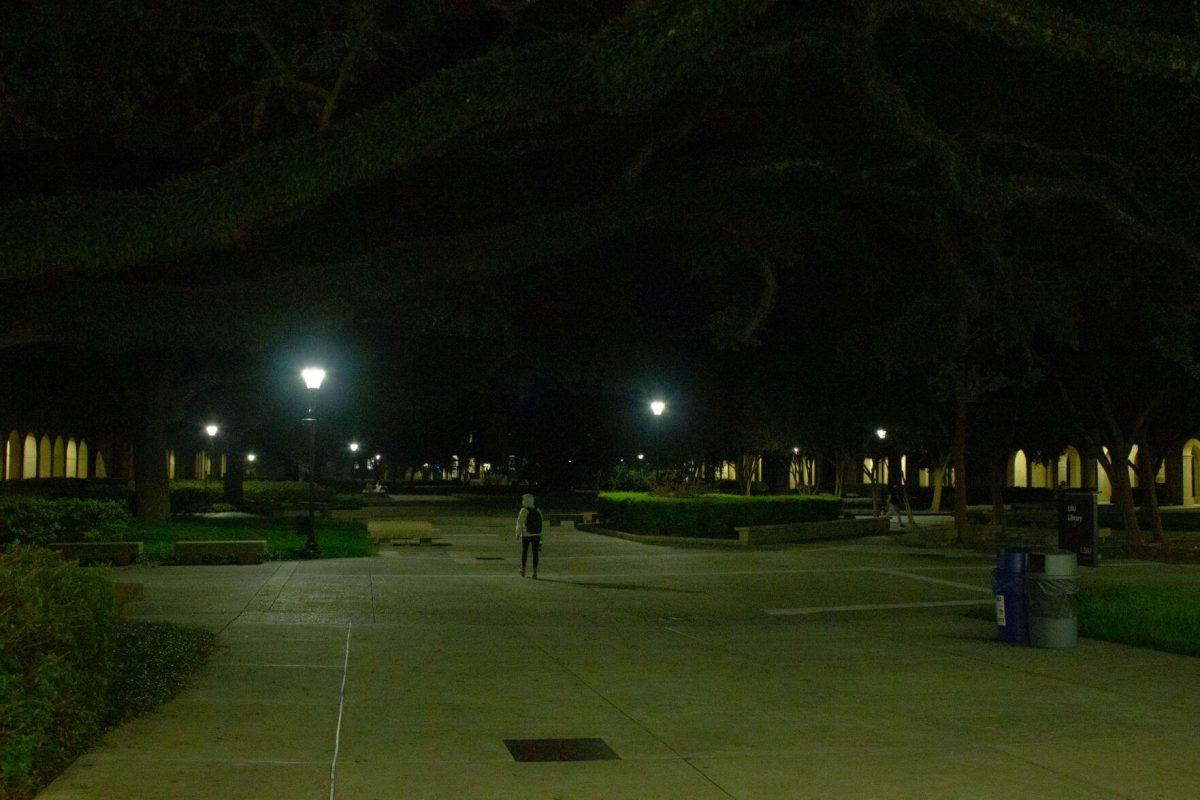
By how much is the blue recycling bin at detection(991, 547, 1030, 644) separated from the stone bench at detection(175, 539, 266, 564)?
1419 centimetres

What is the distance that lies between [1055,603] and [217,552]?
1510 cm

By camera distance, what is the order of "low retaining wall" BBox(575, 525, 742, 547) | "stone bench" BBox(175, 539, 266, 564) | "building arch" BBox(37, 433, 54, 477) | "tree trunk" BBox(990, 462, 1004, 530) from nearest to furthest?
"stone bench" BBox(175, 539, 266, 564), "low retaining wall" BBox(575, 525, 742, 547), "tree trunk" BBox(990, 462, 1004, 530), "building arch" BBox(37, 433, 54, 477)

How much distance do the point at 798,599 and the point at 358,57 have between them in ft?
32.2

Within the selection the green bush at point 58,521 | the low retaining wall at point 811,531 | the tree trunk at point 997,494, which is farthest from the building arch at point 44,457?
the tree trunk at point 997,494

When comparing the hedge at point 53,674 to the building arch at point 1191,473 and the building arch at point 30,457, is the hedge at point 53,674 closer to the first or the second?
the building arch at point 30,457

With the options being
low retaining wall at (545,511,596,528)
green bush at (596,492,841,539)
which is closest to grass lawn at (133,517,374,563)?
green bush at (596,492,841,539)

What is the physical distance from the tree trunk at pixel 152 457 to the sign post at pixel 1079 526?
20.7 m

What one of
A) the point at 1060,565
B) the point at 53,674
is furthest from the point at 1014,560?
the point at 53,674

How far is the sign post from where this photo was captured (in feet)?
74.5

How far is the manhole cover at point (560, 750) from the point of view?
7.68 m

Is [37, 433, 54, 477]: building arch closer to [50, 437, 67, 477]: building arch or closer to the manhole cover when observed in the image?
[50, 437, 67, 477]: building arch

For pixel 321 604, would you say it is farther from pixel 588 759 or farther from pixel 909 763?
pixel 909 763

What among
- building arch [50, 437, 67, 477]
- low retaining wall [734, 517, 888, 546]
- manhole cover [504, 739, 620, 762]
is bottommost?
manhole cover [504, 739, 620, 762]

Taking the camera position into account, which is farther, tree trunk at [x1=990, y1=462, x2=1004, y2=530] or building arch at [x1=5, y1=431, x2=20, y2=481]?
building arch at [x1=5, y1=431, x2=20, y2=481]
